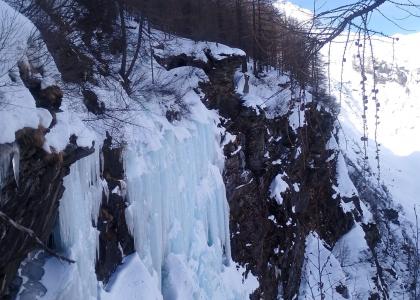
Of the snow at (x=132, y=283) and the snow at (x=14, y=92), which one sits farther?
the snow at (x=132, y=283)

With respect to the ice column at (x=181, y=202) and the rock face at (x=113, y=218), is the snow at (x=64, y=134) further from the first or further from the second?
the ice column at (x=181, y=202)

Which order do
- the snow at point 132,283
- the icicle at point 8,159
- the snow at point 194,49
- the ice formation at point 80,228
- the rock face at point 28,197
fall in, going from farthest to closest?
the snow at point 194,49
the snow at point 132,283
the ice formation at point 80,228
the rock face at point 28,197
the icicle at point 8,159

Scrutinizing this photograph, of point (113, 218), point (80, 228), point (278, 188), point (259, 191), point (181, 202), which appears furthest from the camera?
point (278, 188)

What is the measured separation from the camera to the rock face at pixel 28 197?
3.40m

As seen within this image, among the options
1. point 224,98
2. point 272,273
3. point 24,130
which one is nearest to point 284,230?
point 272,273

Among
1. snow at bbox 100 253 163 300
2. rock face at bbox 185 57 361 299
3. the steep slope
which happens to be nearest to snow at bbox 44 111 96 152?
the steep slope

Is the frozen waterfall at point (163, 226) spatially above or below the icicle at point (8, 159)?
below

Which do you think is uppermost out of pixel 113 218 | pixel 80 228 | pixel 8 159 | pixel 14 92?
pixel 14 92

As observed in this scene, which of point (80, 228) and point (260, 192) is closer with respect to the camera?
point (80, 228)

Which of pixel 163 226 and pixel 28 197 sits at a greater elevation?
pixel 28 197

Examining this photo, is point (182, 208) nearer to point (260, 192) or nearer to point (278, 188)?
point (260, 192)

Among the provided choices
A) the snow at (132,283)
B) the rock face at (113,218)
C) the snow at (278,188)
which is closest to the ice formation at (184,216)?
the rock face at (113,218)

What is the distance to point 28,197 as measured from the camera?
3.62m

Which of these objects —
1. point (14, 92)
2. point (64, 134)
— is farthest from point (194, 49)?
point (14, 92)
